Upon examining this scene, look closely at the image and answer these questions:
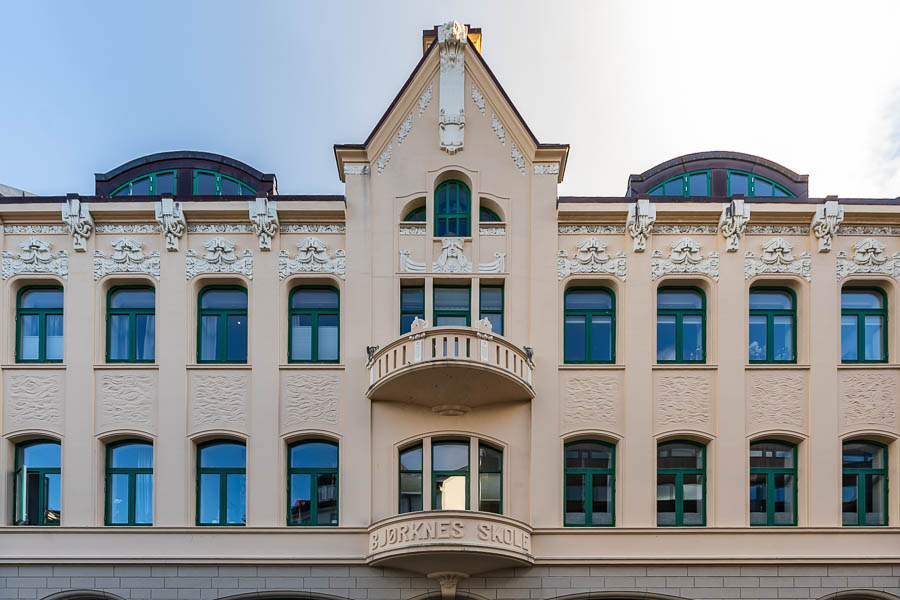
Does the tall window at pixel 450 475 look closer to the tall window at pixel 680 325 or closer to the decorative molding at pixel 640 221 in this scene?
the tall window at pixel 680 325

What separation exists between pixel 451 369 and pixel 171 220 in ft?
28.4

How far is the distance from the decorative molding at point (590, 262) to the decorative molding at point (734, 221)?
2784 millimetres

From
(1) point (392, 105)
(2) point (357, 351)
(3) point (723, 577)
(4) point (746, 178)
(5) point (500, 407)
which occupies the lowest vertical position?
(3) point (723, 577)

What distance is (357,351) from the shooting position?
21.2 metres

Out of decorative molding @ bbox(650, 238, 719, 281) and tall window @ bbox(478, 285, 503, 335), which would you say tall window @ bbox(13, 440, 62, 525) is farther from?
decorative molding @ bbox(650, 238, 719, 281)

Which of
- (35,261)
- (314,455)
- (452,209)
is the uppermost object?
(452,209)

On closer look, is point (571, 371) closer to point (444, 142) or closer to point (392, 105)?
point (444, 142)

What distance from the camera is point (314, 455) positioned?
21281 millimetres

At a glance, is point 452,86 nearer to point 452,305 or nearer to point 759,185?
point 452,305

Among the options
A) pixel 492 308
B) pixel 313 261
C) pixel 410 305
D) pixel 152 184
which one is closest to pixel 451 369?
pixel 492 308

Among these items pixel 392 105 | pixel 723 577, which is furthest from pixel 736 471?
pixel 392 105

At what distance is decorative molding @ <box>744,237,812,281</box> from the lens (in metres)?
21.6

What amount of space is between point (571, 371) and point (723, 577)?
6.34 meters

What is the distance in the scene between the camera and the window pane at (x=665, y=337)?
21.7m
